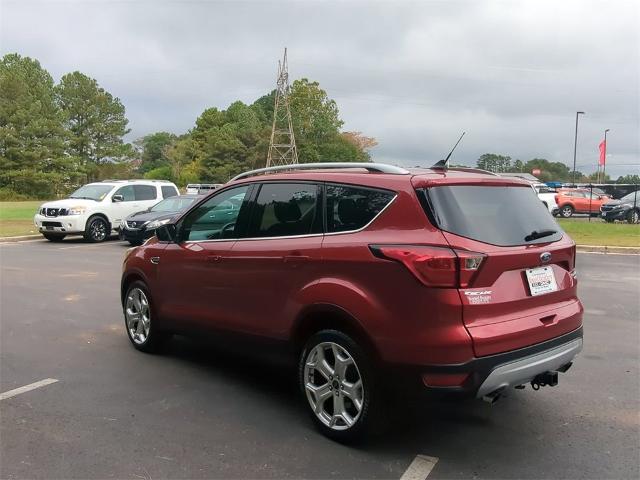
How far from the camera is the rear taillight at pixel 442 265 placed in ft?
10.2

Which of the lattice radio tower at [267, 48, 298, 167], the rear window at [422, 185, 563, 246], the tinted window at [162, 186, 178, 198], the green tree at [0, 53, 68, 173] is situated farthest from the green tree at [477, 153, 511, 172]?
the green tree at [0, 53, 68, 173]

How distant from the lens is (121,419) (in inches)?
155

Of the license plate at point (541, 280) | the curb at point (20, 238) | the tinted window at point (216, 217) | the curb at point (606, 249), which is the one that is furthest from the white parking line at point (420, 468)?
the curb at point (20, 238)

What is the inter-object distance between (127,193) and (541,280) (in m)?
16.1

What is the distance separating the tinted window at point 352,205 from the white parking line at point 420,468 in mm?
1451

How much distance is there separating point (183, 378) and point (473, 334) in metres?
2.68

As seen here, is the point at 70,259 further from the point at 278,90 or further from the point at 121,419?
the point at 278,90

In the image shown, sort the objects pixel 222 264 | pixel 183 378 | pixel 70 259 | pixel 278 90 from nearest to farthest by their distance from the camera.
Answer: pixel 222 264
pixel 183 378
pixel 70 259
pixel 278 90

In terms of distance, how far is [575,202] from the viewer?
103ft

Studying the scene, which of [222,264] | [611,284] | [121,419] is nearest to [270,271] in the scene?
[222,264]

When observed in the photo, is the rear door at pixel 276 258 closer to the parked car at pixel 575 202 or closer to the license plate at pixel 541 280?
the license plate at pixel 541 280

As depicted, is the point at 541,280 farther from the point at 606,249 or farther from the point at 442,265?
the point at 606,249

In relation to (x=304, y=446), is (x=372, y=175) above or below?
above

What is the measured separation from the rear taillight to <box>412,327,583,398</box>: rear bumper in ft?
1.49
